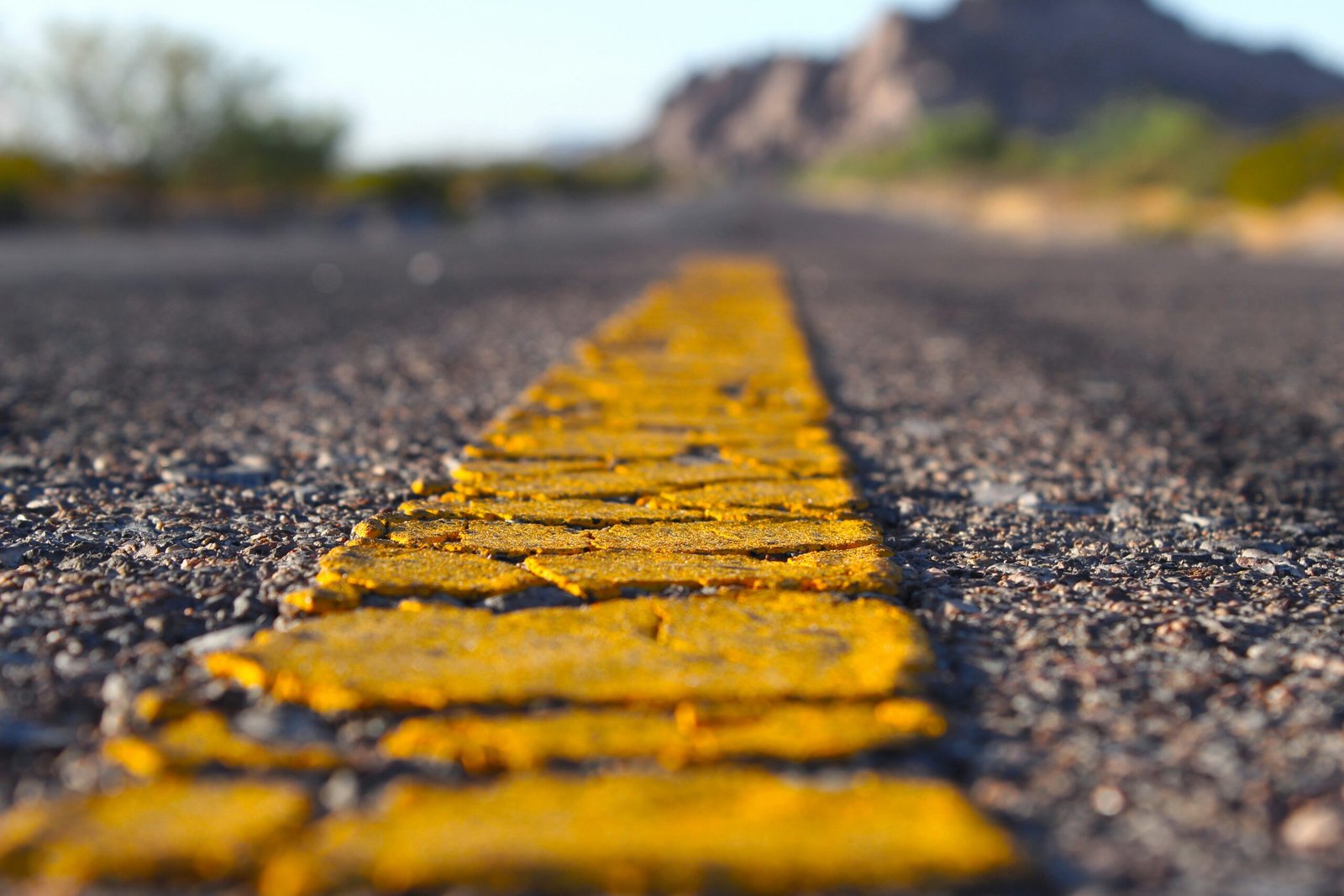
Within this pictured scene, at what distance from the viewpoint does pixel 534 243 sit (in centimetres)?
1379

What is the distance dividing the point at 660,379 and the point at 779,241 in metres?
11.9

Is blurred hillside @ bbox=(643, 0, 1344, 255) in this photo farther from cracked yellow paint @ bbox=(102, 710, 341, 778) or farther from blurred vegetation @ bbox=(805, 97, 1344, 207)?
cracked yellow paint @ bbox=(102, 710, 341, 778)

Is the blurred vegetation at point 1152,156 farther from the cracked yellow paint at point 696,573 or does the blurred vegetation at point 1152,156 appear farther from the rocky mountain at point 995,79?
the rocky mountain at point 995,79

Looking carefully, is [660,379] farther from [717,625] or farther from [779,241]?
[779,241]

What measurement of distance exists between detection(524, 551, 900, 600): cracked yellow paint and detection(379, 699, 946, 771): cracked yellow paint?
0.37 metres

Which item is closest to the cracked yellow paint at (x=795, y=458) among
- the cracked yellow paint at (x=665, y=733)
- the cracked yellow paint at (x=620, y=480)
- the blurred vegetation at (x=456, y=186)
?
the cracked yellow paint at (x=620, y=480)

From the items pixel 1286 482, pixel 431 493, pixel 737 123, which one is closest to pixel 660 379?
pixel 431 493

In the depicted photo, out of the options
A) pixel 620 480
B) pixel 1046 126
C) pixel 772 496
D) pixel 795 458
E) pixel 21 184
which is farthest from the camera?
pixel 1046 126

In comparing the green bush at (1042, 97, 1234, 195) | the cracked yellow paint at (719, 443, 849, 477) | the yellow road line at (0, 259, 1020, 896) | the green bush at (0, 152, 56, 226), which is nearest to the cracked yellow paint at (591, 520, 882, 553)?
the yellow road line at (0, 259, 1020, 896)

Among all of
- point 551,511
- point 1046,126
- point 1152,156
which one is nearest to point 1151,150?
point 1152,156

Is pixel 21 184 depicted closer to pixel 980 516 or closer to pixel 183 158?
pixel 183 158

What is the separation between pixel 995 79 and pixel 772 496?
120466mm

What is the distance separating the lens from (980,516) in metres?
1.90

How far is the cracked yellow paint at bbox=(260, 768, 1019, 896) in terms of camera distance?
0.82 meters
